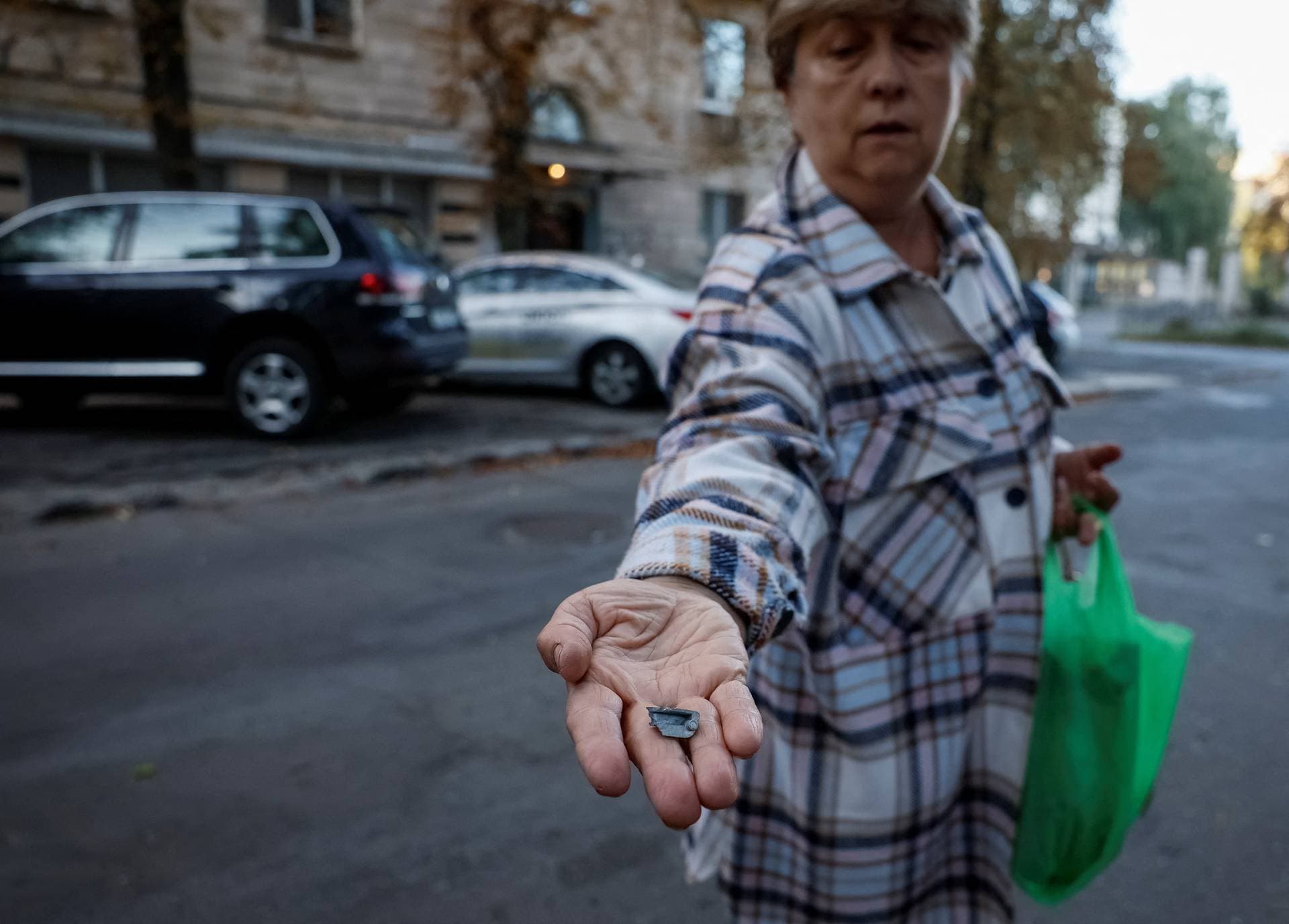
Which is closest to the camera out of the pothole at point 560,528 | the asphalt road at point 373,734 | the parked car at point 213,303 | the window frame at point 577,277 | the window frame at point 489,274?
the asphalt road at point 373,734

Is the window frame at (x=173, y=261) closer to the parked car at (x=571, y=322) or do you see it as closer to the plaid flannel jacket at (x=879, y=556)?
the parked car at (x=571, y=322)

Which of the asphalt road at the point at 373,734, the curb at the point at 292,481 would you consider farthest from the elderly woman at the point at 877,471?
the curb at the point at 292,481

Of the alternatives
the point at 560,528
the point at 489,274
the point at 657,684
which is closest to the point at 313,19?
the point at 489,274

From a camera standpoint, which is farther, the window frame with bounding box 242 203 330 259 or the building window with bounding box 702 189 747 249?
the building window with bounding box 702 189 747 249

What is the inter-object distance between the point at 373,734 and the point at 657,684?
2.83 metres

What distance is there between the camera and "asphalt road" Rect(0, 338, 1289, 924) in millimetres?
2768

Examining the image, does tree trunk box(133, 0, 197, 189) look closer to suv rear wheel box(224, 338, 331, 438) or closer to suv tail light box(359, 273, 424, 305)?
suv rear wheel box(224, 338, 331, 438)

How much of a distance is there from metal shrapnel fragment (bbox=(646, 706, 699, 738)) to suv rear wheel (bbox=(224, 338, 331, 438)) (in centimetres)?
818

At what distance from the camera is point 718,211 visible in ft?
77.6

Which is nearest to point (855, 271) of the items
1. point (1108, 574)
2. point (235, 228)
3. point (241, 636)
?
point (1108, 574)

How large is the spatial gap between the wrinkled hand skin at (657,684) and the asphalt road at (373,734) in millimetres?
1814

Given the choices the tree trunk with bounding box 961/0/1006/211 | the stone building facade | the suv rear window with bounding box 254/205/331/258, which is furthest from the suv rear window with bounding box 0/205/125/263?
the tree trunk with bounding box 961/0/1006/211

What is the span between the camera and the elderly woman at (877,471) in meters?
1.51

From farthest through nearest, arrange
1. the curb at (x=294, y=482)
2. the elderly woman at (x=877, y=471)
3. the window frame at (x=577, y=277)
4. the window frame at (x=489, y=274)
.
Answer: the window frame at (x=489, y=274) < the window frame at (x=577, y=277) < the curb at (x=294, y=482) < the elderly woman at (x=877, y=471)
